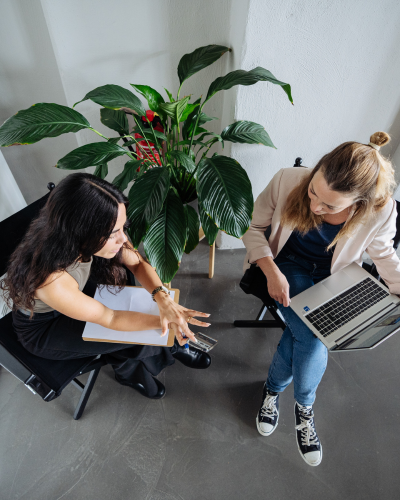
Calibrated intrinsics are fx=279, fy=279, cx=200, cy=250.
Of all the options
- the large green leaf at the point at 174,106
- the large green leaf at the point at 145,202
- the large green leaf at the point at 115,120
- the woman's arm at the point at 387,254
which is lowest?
the woman's arm at the point at 387,254

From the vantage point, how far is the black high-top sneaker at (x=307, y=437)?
1270 millimetres

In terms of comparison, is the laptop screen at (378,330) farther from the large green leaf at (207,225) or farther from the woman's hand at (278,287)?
the large green leaf at (207,225)

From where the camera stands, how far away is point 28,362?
106 centimetres

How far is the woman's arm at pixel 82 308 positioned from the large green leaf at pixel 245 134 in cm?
90

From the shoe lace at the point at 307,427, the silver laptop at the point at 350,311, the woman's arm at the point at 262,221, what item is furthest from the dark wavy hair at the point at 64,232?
the shoe lace at the point at 307,427

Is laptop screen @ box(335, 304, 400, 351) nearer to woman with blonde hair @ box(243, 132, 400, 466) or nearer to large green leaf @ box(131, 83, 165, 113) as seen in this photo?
woman with blonde hair @ box(243, 132, 400, 466)

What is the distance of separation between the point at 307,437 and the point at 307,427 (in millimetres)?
42

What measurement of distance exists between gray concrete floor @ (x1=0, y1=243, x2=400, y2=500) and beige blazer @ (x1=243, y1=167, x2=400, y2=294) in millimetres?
674

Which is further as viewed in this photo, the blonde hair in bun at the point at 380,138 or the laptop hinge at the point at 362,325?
the laptop hinge at the point at 362,325

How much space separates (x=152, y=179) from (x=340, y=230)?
0.83 meters

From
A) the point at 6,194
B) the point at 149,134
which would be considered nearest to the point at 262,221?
the point at 149,134

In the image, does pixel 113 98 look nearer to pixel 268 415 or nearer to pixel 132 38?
pixel 132 38

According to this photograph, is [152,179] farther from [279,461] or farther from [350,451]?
[350,451]

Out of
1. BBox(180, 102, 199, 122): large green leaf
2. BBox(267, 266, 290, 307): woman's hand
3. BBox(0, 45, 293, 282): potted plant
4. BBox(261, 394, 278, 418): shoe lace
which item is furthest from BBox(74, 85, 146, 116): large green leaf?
BBox(261, 394, 278, 418): shoe lace
